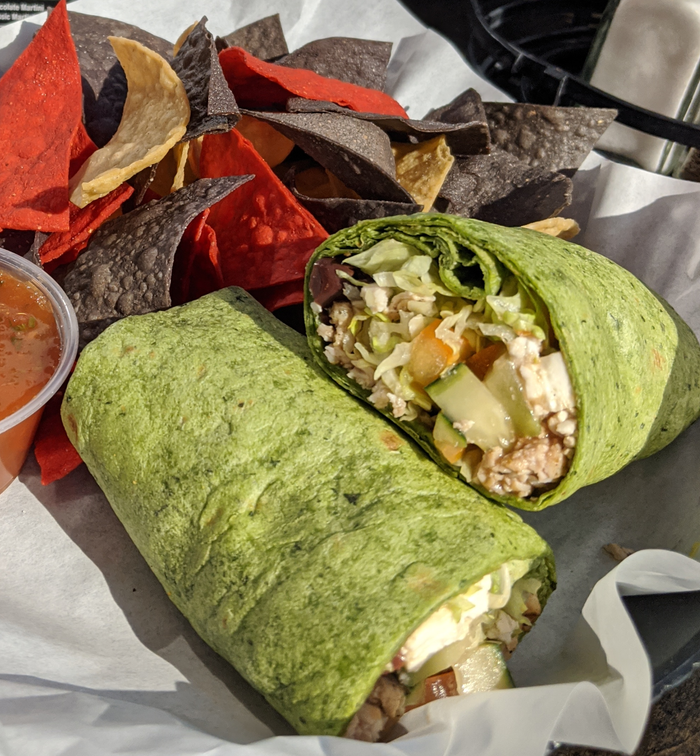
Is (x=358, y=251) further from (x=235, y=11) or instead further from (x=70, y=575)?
(x=235, y=11)

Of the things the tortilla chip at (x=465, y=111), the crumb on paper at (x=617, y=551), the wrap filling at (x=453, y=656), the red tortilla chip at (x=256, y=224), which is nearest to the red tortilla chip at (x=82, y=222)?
the red tortilla chip at (x=256, y=224)

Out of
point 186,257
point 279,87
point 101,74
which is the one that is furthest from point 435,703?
point 101,74

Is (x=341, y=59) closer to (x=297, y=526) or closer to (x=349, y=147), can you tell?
(x=349, y=147)

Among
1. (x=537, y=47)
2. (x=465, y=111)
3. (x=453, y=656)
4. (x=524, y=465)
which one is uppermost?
(x=537, y=47)

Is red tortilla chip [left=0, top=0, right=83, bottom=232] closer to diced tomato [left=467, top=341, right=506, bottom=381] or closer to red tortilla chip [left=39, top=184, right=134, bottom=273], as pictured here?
red tortilla chip [left=39, top=184, right=134, bottom=273]

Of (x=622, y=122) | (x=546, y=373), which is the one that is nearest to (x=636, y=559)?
(x=546, y=373)

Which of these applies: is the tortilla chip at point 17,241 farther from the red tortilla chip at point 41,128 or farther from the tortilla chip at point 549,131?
the tortilla chip at point 549,131
